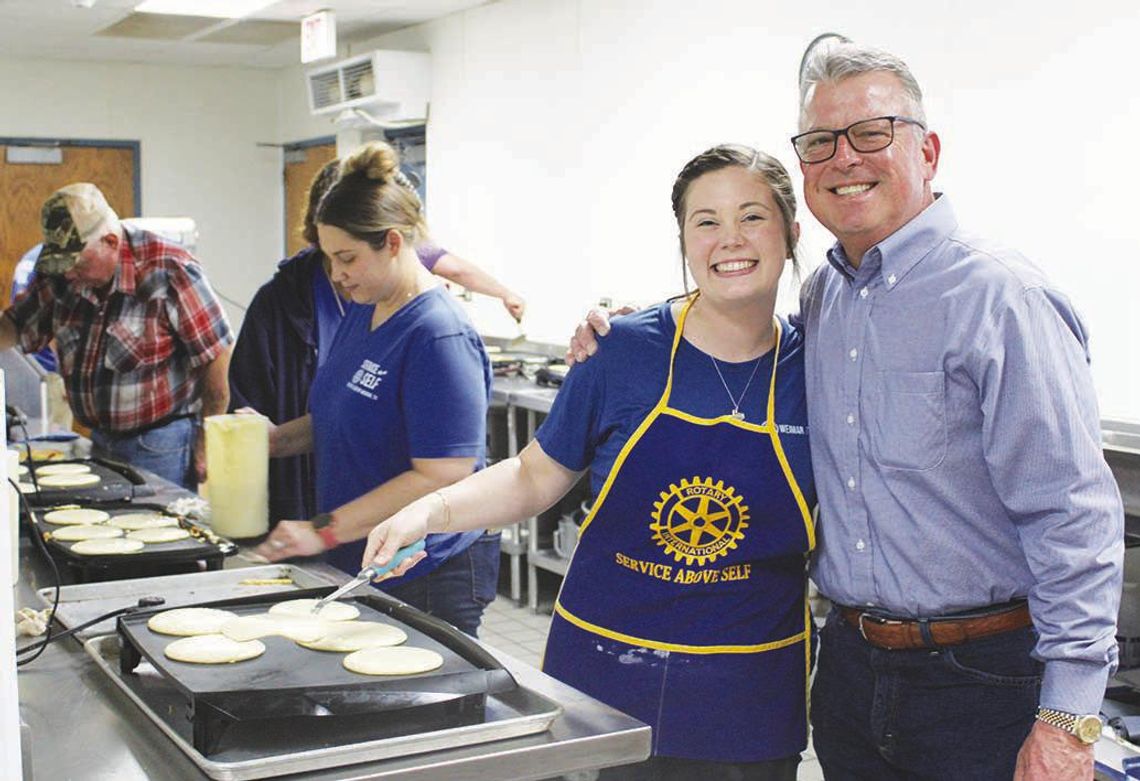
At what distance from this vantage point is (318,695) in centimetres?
147

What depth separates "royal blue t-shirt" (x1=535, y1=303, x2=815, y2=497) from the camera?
6.52 ft

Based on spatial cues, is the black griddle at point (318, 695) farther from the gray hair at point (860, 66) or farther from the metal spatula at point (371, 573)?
the gray hair at point (860, 66)

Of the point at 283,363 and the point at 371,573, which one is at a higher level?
the point at 283,363

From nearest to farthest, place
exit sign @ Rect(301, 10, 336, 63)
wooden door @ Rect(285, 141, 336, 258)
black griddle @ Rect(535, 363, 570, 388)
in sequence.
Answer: black griddle @ Rect(535, 363, 570, 388), exit sign @ Rect(301, 10, 336, 63), wooden door @ Rect(285, 141, 336, 258)

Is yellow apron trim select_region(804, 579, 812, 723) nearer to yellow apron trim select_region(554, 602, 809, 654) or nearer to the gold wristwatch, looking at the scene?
yellow apron trim select_region(554, 602, 809, 654)

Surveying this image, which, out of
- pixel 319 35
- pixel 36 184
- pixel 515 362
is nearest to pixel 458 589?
pixel 515 362

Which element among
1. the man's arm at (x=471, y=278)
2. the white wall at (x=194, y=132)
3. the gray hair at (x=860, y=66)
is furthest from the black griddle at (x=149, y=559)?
the white wall at (x=194, y=132)

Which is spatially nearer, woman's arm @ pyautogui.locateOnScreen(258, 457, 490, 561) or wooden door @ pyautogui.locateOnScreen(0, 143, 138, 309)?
Result: woman's arm @ pyautogui.locateOnScreen(258, 457, 490, 561)

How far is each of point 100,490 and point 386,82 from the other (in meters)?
4.92

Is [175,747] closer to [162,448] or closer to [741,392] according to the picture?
[741,392]

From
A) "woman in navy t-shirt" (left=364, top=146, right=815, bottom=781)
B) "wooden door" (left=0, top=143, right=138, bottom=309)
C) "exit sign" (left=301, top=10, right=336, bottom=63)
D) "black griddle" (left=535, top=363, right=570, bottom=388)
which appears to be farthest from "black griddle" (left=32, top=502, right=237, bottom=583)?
"wooden door" (left=0, top=143, right=138, bottom=309)

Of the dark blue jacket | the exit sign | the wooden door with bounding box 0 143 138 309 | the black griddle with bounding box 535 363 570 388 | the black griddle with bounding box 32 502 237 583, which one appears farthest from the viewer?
the wooden door with bounding box 0 143 138 309

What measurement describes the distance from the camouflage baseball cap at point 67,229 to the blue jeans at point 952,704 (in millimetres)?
2641

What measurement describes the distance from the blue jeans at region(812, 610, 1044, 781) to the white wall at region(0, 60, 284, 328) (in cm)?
847
